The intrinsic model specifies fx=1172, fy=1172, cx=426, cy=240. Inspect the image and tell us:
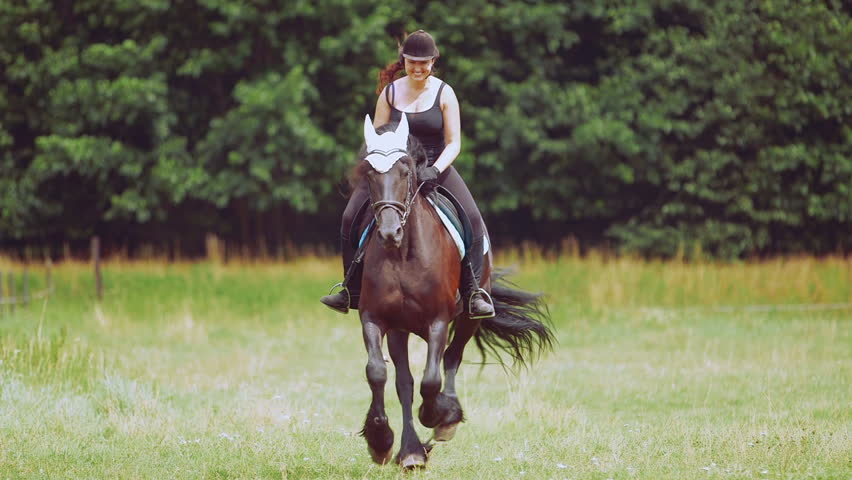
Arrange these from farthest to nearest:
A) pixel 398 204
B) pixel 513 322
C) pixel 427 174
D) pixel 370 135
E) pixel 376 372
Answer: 1. pixel 513 322
2. pixel 427 174
3. pixel 376 372
4. pixel 370 135
5. pixel 398 204

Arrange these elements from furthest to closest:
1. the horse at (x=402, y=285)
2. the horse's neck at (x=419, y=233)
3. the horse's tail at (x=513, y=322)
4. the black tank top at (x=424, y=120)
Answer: the horse's tail at (x=513, y=322) → the black tank top at (x=424, y=120) → the horse's neck at (x=419, y=233) → the horse at (x=402, y=285)

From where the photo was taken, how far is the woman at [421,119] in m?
8.26

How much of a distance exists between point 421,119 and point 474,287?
130cm

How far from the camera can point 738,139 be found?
26.8 m

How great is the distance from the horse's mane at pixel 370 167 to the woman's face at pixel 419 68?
50 centimetres

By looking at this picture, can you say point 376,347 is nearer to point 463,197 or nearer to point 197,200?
point 463,197

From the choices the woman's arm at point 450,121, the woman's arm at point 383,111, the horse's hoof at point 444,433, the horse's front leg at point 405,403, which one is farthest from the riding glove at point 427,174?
the horse's hoof at point 444,433

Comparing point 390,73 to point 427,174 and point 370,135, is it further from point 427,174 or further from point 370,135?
point 370,135

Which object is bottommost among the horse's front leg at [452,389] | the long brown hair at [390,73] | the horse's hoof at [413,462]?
the horse's hoof at [413,462]

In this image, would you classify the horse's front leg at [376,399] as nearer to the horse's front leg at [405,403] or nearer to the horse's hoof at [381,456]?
the horse's hoof at [381,456]

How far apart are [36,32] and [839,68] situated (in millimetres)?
18603

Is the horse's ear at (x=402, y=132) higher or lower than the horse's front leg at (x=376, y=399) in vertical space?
higher

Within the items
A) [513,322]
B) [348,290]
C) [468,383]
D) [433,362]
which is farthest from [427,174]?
[468,383]

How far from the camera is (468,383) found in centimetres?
1295
